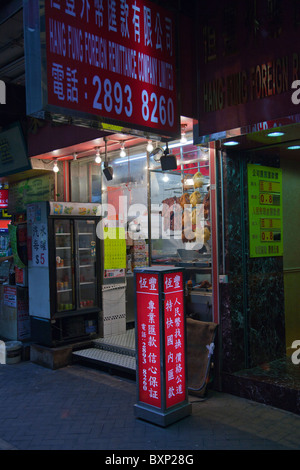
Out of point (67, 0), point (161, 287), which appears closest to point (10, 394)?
point (161, 287)

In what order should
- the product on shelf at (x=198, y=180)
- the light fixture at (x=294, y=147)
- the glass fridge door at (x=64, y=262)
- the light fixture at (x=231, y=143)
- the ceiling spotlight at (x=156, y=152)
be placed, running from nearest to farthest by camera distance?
the light fixture at (x=231, y=143) → the light fixture at (x=294, y=147) → the ceiling spotlight at (x=156, y=152) → the product on shelf at (x=198, y=180) → the glass fridge door at (x=64, y=262)

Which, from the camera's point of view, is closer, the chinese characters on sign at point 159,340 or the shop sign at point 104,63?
the shop sign at point 104,63

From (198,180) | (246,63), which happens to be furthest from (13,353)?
(246,63)

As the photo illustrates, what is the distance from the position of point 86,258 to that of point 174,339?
367cm

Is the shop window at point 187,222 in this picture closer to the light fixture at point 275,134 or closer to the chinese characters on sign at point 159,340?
the chinese characters on sign at point 159,340

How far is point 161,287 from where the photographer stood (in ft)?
16.1

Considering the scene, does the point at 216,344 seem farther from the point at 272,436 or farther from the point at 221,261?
the point at 272,436

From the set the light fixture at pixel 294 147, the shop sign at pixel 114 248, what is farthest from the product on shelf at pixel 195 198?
the shop sign at pixel 114 248

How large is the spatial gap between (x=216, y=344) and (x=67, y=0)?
4.53 meters

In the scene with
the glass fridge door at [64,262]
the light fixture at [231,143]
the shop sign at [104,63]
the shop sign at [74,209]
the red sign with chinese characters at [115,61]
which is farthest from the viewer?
the glass fridge door at [64,262]

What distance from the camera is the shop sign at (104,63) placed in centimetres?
372

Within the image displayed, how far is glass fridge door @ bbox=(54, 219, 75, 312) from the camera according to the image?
7980 mm

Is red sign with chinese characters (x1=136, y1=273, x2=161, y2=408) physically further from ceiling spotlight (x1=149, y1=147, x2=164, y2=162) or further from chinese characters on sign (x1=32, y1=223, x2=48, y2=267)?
chinese characters on sign (x1=32, y1=223, x2=48, y2=267)

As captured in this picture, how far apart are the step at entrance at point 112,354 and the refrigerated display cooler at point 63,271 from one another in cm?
33
